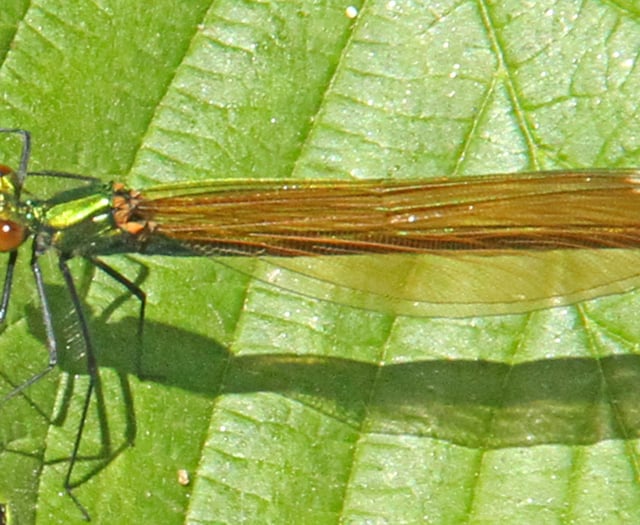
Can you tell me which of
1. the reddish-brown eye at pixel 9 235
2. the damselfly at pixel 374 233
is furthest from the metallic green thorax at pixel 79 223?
the reddish-brown eye at pixel 9 235

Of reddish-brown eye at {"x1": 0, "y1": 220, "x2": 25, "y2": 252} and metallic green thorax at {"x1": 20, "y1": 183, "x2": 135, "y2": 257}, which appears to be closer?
reddish-brown eye at {"x1": 0, "y1": 220, "x2": 25, "y2": 252}

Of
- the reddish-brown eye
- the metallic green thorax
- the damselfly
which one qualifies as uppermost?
the damselfly

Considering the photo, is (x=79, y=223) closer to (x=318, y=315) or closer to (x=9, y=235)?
(x=9, y=235)

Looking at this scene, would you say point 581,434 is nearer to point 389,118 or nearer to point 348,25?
point 389,118

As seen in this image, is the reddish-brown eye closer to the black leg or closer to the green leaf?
the black leg

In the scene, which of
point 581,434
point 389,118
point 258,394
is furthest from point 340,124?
point 581,434

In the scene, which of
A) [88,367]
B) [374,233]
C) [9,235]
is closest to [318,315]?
[374,233]

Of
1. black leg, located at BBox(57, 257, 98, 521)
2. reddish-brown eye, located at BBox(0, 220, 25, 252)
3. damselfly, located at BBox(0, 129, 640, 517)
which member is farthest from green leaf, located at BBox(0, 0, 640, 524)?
reddish-brown eye, located at BBox(0, 220, 25, 252)
